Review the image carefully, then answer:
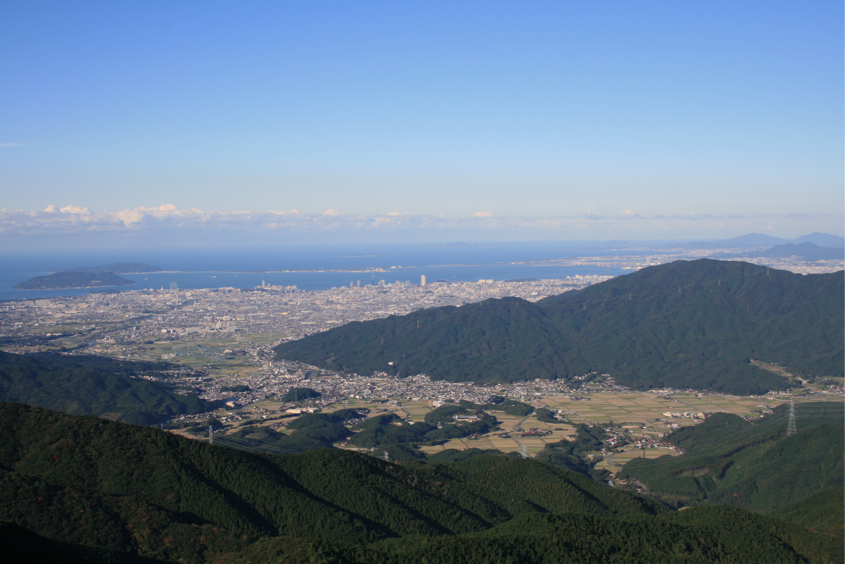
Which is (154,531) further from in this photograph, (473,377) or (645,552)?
(473,377)

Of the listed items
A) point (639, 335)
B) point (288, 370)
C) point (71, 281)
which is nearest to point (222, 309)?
point (288, 370)

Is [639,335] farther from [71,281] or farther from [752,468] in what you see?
[71,281]

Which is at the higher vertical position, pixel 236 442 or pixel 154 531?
pixel 154 531

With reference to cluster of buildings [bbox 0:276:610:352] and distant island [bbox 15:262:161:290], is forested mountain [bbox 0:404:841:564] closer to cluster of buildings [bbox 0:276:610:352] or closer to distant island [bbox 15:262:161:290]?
cluster of buildings [bbox 0:276:610:352]

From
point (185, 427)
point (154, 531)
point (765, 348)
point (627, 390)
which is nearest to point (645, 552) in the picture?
point (154, 531)

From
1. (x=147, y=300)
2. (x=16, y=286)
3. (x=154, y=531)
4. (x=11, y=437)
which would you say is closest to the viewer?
(x=154, y=531)
